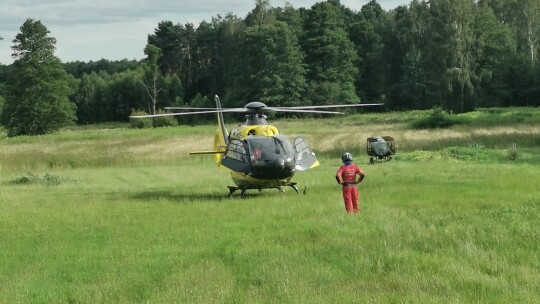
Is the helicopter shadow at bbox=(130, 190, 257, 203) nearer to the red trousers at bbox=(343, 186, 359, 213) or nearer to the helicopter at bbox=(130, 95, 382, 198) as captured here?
the helicopter at bbox=(130, 95, 382, 198)

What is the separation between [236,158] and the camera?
784 inches

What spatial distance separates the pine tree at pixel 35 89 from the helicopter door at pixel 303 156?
53.2 meters

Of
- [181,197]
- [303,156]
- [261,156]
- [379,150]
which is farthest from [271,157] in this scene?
[379,150]

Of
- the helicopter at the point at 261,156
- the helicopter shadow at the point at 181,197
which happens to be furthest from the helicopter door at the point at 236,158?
the helicopter shadow at the point at 181,197

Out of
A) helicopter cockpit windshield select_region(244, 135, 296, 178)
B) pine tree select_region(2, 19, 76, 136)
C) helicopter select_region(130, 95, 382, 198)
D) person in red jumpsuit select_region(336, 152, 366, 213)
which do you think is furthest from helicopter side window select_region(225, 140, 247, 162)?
pine tree select_region(2, 19, 76, 136)

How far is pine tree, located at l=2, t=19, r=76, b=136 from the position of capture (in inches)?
2697

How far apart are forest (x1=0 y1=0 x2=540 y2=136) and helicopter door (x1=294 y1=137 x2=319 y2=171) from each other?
44656mm

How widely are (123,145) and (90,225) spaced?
1226 inches

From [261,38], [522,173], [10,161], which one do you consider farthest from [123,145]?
[261,38]

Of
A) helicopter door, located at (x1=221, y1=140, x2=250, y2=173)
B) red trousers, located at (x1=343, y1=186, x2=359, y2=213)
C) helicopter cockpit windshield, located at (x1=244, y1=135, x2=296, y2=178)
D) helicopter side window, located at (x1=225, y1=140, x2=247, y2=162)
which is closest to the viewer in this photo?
red trousers, located at (x1=343, y1=186, x2=359, y2=213)

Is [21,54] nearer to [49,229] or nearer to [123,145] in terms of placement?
[123,145]

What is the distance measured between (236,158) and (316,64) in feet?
218

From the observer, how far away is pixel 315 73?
8438 centimetres

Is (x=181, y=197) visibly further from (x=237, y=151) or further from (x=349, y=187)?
(x=349, y=187)
